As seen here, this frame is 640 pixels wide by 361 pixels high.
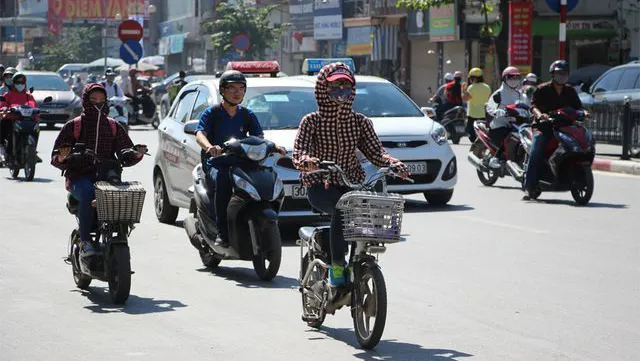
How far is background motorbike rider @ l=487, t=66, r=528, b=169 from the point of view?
61.5 feet

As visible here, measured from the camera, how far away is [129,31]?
1335 inches

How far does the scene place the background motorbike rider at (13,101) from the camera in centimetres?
2156

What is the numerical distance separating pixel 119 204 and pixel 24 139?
12330 mm

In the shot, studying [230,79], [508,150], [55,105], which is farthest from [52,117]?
[230,79]

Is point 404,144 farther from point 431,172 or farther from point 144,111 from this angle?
A: point 144,111

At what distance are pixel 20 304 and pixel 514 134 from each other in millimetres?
10171

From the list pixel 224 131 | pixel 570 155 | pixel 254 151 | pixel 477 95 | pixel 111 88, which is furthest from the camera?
pixel 111 88

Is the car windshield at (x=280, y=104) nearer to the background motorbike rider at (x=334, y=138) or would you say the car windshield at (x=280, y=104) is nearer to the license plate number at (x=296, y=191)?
the license plate number at (x=296, y=191)

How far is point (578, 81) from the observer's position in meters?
35.7

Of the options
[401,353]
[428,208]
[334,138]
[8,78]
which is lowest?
[428,208]

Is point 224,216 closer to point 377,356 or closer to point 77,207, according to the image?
point 77,207

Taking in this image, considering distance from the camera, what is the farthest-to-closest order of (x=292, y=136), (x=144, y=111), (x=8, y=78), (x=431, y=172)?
(x=144, y=111) → (x=8, y=78) → (x=431, y=172) → (x=292, y=136)

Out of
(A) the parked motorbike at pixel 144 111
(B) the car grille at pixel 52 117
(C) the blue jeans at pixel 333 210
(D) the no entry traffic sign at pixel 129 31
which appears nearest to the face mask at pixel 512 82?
(C) the blue jeans at pixel 333 210

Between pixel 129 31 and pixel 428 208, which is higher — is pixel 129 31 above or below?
above
